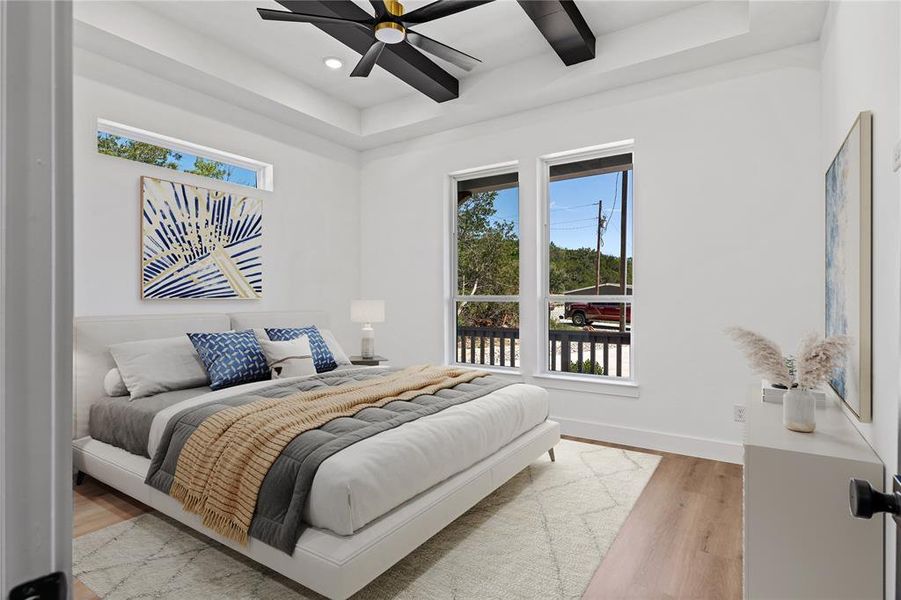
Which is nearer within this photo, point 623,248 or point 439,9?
point 439,9

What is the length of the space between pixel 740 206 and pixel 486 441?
2.49 metres

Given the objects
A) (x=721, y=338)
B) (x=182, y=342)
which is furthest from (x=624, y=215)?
(x=182, y=342)

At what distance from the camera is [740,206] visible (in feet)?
11.6

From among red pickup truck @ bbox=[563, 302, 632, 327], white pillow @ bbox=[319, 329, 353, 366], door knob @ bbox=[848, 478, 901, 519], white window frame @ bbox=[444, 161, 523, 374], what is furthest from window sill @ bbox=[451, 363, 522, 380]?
door knob @ bbox=[848, 478, 901, 519]

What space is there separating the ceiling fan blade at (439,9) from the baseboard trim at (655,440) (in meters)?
3.16

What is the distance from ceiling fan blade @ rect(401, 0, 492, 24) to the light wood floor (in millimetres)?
2785

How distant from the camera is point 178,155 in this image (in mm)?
3969

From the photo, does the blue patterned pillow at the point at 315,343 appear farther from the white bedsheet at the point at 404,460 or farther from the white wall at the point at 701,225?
the white wall at the point at 701,225

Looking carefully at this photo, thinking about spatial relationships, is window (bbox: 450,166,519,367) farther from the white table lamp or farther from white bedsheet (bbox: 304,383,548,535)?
white bedsheet (bbox: 304,383,548,535)

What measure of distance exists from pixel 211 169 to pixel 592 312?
3.45m

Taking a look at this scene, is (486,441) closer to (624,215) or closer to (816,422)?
(816,422)

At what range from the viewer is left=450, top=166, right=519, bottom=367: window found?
4.75m

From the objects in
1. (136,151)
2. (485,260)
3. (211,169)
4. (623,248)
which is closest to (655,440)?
(623,248)

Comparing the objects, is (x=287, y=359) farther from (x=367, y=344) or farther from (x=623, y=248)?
(x=623, y=248)
